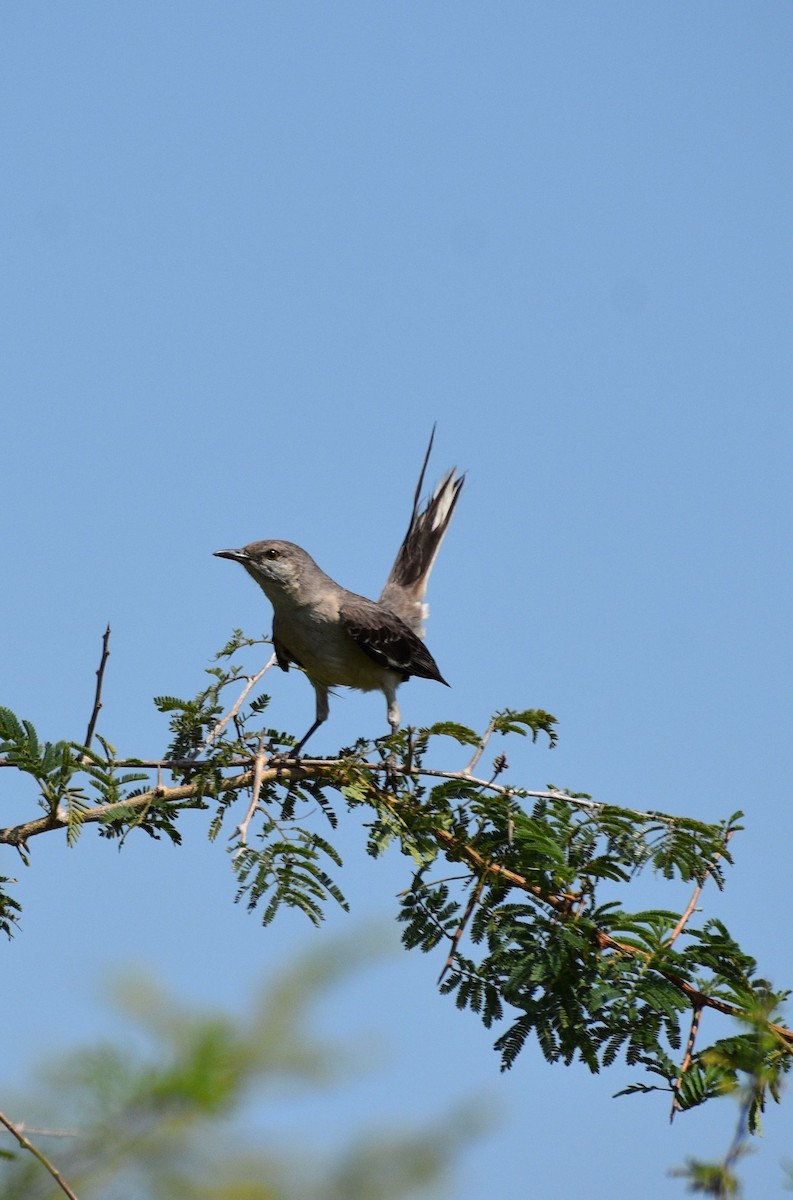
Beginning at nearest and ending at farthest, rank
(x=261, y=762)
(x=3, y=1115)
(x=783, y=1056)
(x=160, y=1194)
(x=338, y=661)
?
(x=160, y=1194) < (x=3, y=1115) < (x=783, y=1056) < (x=261, y=762) < (x=338, y=661)

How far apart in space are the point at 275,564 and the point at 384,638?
817 millimetres

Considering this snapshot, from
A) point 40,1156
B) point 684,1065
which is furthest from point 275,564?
point 40,1156

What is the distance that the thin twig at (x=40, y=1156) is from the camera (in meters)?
1.60

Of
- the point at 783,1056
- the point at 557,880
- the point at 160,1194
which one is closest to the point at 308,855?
the point at 557,880

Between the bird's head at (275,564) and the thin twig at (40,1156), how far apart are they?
6119 millimetres

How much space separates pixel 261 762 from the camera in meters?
4.18

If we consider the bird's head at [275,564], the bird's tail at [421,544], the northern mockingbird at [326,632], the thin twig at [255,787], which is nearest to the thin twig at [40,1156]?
the thin twig at [255,787]

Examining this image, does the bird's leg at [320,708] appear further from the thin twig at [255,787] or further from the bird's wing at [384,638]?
the thin twig at [255,787]

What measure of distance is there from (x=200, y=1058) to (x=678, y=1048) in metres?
2.63

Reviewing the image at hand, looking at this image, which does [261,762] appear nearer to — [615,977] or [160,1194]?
[615,977]

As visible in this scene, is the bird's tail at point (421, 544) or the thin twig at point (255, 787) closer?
the thin twig at point (255, 787)

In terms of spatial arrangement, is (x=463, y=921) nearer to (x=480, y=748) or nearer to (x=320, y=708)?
(x=480, y=748)

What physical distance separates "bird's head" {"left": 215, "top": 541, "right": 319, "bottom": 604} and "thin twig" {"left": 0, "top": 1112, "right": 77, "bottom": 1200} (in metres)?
6.12

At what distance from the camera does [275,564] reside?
8039 millimetres
